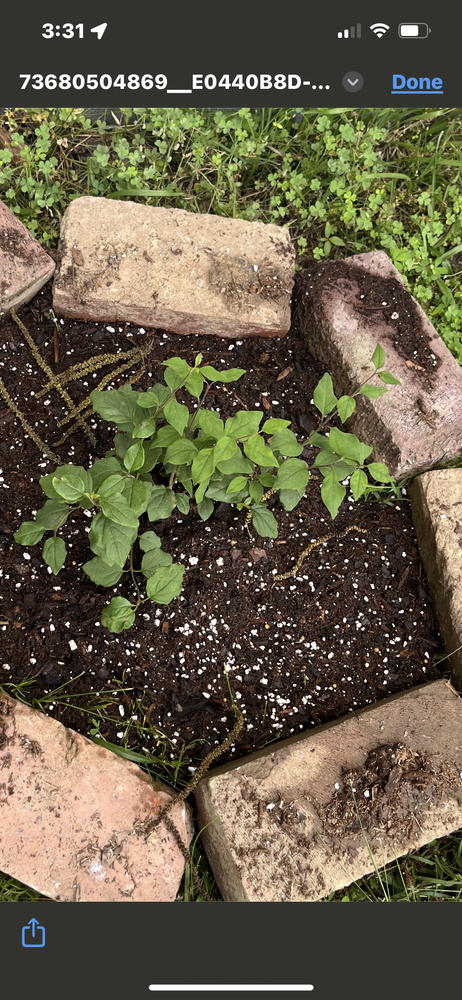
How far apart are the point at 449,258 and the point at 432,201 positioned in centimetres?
24

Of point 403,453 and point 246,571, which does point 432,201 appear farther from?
point 246,571

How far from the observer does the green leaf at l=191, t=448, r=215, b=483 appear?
1828 millimetres

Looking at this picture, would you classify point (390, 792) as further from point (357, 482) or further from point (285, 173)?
point (285, 173)

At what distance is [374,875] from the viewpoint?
2.16 metres

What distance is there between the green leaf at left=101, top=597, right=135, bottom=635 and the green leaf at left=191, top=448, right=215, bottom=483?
0.46 meters

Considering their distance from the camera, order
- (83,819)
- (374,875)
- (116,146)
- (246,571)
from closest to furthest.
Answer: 1. (83,819)
2. (374,875)
3. (246,571)
4. (116,146)

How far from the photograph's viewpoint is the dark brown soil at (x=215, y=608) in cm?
221

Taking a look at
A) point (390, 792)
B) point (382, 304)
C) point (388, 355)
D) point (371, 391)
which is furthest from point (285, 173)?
point (390, 792)

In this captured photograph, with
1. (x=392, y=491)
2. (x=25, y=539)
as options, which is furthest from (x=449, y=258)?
(x=25, y=539)

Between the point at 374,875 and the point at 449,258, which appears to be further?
the point at 449,258

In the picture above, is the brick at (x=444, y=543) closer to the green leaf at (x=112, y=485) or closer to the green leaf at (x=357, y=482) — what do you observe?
the green leaf at (x=357, y=482)

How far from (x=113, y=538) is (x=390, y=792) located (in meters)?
1.03

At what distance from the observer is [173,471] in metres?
2.15
